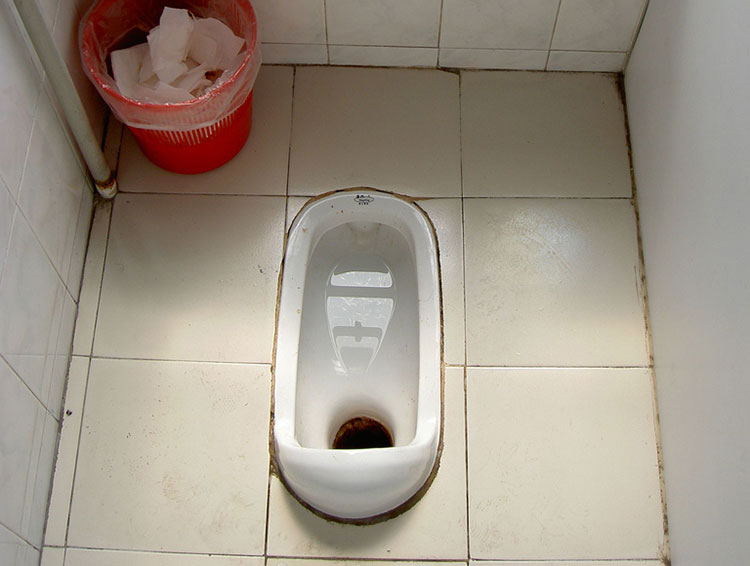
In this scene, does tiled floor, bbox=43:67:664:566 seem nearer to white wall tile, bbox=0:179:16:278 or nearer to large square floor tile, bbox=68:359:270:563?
large square floor tile, bbox=68:359:270:563

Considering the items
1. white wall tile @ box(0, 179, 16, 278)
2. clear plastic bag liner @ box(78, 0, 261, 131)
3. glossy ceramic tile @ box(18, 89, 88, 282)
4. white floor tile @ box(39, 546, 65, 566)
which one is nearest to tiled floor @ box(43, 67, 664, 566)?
white floor tile @ box(39, 546, 65, 566)

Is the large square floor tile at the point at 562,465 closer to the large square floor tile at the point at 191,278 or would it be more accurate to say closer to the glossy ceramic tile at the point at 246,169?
the large square floor tile at the point at 191,278

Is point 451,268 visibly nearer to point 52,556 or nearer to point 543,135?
point 543,135

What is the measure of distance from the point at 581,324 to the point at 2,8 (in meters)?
1.17

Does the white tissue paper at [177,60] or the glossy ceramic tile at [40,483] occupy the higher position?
the white tissue paper at [177,60]

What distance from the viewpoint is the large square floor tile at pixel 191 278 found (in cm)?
155

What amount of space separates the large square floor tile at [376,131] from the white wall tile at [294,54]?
21 mm

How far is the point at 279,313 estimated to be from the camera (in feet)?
4.97

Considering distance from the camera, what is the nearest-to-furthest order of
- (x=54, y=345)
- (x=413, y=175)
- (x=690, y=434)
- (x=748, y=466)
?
(x=748, y=466), (x=690, y=434), (x=54, y=345), (x=413, y=175)

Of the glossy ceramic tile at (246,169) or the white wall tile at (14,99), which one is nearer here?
the white wall tile at (14,99)

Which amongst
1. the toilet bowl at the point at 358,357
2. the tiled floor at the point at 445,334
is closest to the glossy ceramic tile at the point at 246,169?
the tiled floor at the point at 445,334

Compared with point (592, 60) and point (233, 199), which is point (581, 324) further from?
point (233, 199)

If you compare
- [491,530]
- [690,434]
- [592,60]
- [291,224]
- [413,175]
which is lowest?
[491,530]

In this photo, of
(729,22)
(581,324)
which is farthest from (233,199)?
(729,22)
